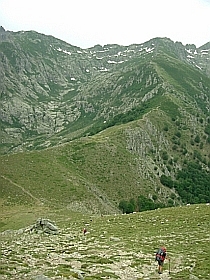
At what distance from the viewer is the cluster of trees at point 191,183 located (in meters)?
143

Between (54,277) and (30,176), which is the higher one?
(30,176)

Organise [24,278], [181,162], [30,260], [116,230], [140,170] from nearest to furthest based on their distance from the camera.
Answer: [24,278], [30,260], [116,230], [140,170], [181,162]

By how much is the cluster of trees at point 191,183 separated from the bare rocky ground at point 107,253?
97.8 m

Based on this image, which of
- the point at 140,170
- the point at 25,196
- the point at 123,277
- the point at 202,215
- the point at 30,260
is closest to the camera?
the point at 123,277

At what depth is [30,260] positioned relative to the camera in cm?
2633

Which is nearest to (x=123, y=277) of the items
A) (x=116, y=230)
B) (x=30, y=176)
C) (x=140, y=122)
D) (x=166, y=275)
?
(x=166, y=275)

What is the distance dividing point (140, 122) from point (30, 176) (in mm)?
78777

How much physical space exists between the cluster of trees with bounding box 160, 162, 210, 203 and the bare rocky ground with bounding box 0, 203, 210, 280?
321 feet

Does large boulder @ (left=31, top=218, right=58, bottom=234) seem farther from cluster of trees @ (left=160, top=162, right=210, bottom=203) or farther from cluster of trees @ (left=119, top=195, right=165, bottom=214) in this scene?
cluster of trees @ (left=160, top=162, right=210, bottom=203)

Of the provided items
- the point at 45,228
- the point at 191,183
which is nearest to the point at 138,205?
the point at 191,183

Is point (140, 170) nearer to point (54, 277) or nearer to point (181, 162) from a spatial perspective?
point (181, 162)

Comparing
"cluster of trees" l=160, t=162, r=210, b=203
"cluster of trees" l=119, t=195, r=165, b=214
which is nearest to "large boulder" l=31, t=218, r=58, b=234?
"cluster of trees" l=119, t=195, r=165, b=214

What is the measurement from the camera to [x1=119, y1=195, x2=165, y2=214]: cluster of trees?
10650cm

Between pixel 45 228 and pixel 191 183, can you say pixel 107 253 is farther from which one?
pixel 191 183
